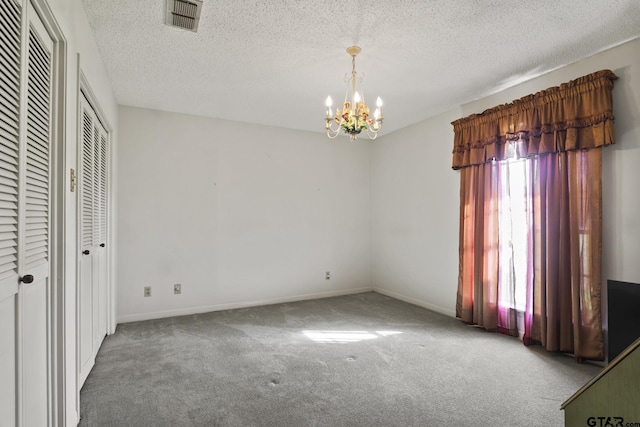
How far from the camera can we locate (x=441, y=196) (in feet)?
14.4

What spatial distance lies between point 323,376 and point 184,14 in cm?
279

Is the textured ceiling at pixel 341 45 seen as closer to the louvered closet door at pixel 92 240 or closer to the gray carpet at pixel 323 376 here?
the louvered closet door at pixel 92 240

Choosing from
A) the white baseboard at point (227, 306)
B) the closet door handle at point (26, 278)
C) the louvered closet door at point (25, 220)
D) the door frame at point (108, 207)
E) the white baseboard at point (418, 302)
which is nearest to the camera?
the louvered closet door at point (25, 220)

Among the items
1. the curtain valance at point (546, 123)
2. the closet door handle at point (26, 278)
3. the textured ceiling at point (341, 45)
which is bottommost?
the closet door handle at point (26, 278)

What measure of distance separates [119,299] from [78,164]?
2.45m

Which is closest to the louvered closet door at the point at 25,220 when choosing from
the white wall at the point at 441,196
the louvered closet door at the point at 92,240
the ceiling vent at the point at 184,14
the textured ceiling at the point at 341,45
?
the louvered closet door at the point at 92,240

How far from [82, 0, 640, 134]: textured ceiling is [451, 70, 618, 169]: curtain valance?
26cm

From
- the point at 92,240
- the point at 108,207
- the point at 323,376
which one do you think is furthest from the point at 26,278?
the point at 108,207

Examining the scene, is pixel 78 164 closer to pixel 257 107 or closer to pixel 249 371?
pixel 249 371

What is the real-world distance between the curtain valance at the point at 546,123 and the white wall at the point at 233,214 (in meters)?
2.14

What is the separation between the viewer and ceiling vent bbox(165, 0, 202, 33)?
2160 millimetres

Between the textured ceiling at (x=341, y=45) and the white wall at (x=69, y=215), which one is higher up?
the textured ceiling at (x=341, y=45)

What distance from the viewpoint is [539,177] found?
10.4 feet

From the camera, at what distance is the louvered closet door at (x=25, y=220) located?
1.22 m
